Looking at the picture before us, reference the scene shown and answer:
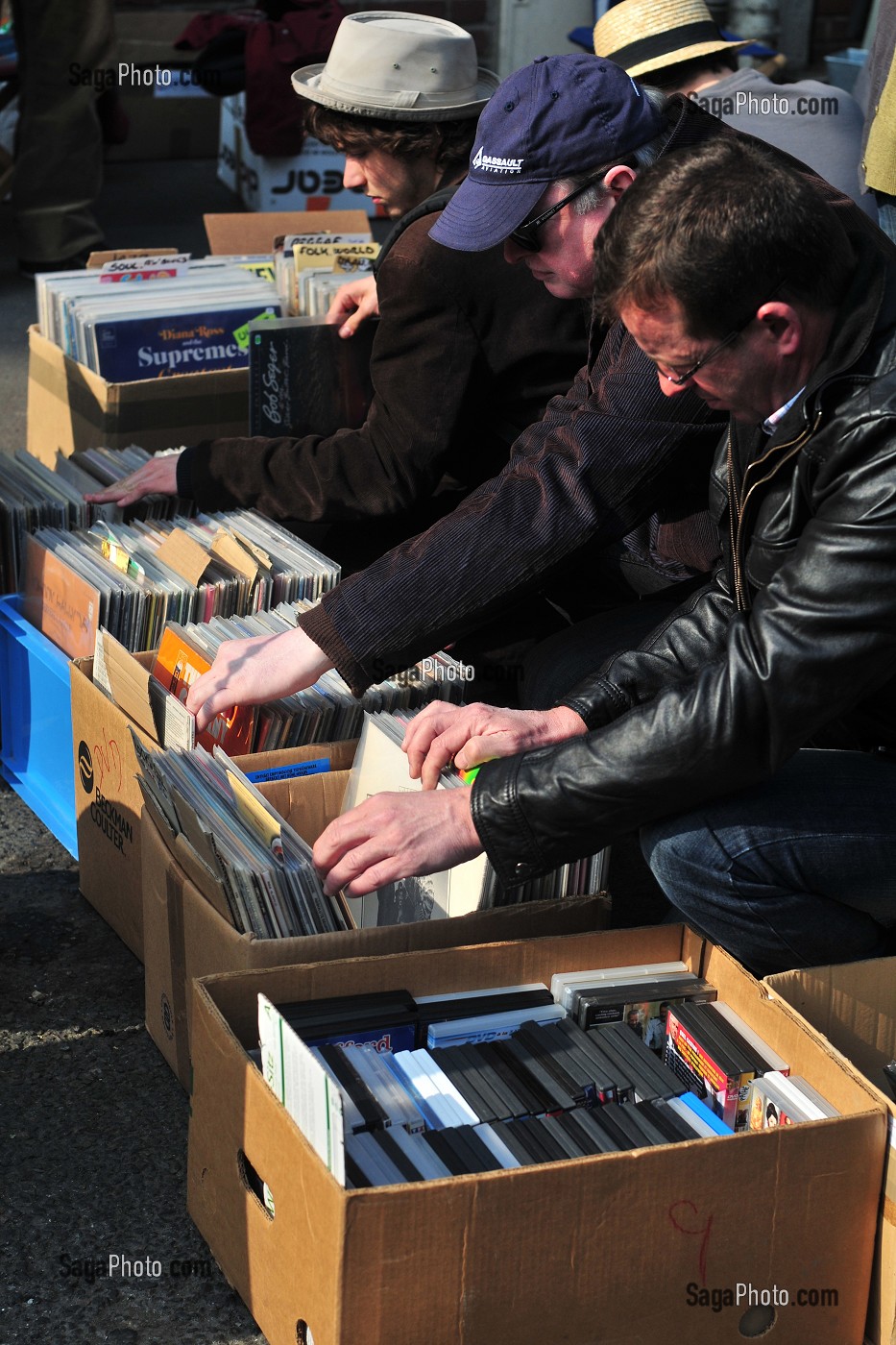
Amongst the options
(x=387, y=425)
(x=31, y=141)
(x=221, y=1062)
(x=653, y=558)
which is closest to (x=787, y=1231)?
(x=221, y=1062)

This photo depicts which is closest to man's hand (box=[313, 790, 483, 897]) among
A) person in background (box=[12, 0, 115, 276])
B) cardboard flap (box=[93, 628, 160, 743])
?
cardboard flap (box=[93, 628, 160, 743])

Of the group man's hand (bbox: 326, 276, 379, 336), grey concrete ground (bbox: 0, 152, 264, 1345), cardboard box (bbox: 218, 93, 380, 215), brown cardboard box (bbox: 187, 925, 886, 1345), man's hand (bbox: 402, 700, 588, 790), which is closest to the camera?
brown cardboard box (bbox: 187, 925, 886, 1345)

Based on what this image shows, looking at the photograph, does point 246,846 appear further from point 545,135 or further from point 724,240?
point 545,135

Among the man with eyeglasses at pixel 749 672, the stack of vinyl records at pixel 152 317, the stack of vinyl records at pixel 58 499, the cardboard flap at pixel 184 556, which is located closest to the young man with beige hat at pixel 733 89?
the stack of vinyl records at pixel 152 317

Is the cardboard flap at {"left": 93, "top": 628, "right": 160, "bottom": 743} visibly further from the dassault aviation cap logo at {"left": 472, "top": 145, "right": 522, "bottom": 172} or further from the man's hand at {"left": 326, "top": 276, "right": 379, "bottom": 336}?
the man's hand at {"left": 326, "top": 276, "right": 379, "bottom": 336}

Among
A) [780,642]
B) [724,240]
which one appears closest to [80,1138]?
[780,642]

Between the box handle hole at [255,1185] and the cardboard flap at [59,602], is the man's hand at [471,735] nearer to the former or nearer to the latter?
the box handle hole at [255,1185]

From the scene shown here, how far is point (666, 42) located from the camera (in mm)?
3787

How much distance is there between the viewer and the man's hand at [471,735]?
2045mm

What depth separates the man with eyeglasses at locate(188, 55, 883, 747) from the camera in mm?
2240

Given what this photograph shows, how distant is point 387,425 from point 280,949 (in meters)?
1.22

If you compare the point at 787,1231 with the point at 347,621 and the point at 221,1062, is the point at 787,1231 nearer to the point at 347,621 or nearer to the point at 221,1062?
the point at 221,1062

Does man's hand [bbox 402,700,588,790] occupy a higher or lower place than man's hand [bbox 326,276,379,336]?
lower

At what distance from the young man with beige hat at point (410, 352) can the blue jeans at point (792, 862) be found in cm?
102
